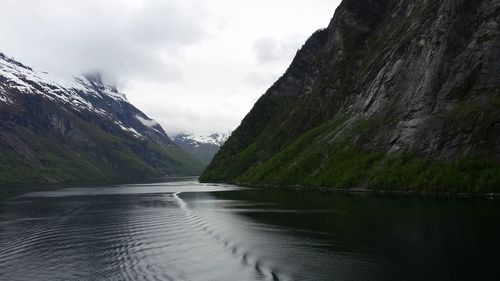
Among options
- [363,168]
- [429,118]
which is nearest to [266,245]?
[429,118]

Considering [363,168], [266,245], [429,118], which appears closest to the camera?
[266,245]

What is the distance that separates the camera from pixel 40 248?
51281 millimetres

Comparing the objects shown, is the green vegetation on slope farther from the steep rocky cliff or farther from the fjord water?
the fjord water

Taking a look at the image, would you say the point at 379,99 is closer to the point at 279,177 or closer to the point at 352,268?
the point at 279,177

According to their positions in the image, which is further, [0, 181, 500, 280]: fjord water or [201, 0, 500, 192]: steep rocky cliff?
[201, 0, 500, 192]: steep rocky cliff

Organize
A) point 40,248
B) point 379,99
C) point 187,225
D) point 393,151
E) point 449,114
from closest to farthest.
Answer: point 40,248
point 187,225
point 449,114
point 393,151
point 379,99

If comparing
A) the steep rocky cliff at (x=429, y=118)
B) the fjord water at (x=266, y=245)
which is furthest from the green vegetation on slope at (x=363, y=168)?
the fjord water at (x=266, y=245)

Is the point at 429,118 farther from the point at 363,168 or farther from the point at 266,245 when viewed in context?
the point at 266,245

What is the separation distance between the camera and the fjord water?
37.6 m

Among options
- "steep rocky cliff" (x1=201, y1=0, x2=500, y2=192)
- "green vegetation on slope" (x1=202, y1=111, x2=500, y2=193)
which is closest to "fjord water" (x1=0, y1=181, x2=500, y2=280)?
"green vegetation on slope" (x1=202, y1=111, x2=500, y2=193)

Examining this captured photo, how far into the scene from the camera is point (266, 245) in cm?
5009

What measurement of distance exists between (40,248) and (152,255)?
1445cm

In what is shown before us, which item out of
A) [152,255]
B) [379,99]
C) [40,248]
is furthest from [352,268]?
[379,99]

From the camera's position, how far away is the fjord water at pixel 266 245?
37.6 m
